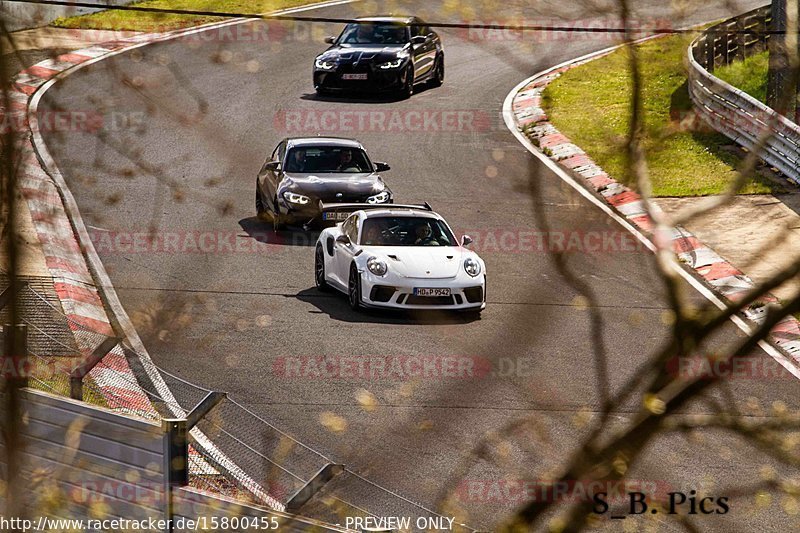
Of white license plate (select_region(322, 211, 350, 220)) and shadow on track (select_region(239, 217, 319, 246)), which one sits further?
shadow on track (select_region(239, 217, 319, 246))

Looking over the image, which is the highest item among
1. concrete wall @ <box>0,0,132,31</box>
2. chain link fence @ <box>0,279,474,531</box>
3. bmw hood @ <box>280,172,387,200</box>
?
concrete wall @ <box>0,0,132,31</box>

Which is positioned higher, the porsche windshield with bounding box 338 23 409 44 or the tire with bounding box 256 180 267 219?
the porsche windshield with bounding box 338 23 409 44

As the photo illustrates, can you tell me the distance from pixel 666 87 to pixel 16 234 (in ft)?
85.0

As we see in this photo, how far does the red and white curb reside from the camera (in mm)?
14086

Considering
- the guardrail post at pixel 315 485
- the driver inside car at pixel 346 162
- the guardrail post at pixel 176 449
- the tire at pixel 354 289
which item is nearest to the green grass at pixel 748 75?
the driver inside car at pixel 346 162

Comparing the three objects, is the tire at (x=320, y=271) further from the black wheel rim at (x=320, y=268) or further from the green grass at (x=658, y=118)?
the green grass at (x=658, y=118)

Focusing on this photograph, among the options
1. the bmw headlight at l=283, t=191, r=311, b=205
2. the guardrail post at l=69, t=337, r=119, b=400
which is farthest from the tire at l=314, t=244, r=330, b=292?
the guardrail post at l=69, t=337, r=119, b=400

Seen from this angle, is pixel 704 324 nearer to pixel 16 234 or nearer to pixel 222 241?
pixel 16 234

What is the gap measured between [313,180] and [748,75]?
494 inches

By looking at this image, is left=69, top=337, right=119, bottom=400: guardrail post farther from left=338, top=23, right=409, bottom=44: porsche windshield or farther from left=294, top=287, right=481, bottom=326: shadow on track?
left=338, top=23, right=409, bottom=44: porsche windshield

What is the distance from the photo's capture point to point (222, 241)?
18375 mm

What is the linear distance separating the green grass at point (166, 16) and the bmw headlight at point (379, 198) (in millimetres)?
16493

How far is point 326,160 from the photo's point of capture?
19.6 m

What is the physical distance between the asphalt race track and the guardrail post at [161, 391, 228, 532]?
45 cm
